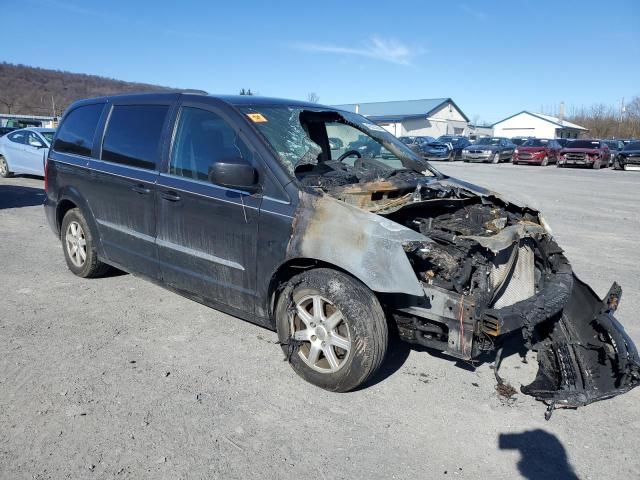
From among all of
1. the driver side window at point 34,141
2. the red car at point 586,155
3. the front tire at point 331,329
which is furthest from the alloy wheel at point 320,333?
the red car at point 586,155

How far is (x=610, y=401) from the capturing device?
3.46 meters

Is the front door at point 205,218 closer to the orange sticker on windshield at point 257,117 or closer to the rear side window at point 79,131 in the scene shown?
the orange sticker on windshield at point 257,117

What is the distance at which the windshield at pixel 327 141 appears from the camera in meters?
3.89

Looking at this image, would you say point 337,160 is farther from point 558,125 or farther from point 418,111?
point 558,125

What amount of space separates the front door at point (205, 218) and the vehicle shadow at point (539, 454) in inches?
75.7

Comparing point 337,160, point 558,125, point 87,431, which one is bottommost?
point 87,431

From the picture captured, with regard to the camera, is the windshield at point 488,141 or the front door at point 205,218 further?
the windshield at point 488,141

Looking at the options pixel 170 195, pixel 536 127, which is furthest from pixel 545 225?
pixel 536 127

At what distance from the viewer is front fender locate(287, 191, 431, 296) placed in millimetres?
3121

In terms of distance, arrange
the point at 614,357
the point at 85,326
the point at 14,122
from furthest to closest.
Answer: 1. the point at 14,122
2. the point at 85,326
3. the point at 614,357

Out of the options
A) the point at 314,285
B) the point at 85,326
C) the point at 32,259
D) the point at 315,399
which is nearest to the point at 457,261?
the point at 314,285

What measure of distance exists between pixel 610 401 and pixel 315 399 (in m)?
1.94

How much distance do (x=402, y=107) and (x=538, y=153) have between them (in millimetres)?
41566

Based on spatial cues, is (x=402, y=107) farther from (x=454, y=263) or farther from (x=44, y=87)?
(x=454, y=263)
